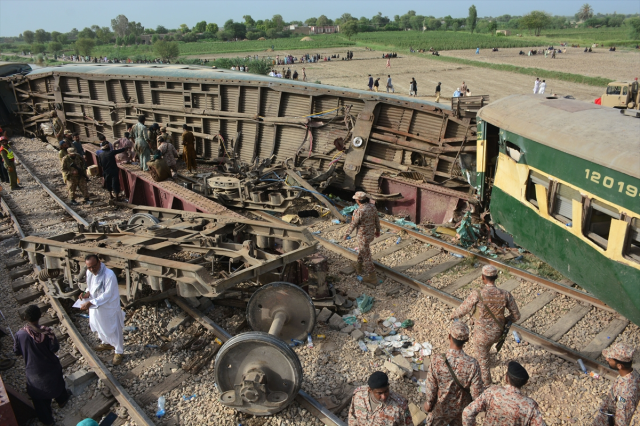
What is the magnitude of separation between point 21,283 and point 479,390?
7.34m

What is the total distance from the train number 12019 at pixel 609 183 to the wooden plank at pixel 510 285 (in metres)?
2.37

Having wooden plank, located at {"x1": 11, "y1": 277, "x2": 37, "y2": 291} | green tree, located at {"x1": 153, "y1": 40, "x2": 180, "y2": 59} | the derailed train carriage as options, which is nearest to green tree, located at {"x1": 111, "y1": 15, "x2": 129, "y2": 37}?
green tree, located at {"x1": 153, "y1": 40, "x2": 180, "y2": 59}

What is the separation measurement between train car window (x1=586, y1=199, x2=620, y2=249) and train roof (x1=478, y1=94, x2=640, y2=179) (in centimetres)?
54

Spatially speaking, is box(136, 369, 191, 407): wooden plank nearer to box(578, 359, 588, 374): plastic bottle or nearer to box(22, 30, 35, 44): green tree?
box(578, 359, 588, 374): plastic bottle

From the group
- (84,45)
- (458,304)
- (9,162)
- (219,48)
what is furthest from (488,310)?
(219,48)

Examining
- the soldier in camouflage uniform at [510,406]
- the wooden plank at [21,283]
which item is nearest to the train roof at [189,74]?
the wooden plank at [21,283]

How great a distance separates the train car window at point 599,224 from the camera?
5355 millimetres

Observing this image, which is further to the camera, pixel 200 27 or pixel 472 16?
pixel 200 27

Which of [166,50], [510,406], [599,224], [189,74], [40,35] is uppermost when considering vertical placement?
[40,35]

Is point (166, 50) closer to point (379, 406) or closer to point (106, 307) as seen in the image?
point (106, 307)

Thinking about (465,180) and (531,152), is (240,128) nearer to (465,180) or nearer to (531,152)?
(465,180)

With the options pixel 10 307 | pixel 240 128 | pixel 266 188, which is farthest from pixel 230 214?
pixel 240 128

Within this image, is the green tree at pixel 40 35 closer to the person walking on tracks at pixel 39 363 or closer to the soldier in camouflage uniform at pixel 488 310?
the person walking on tracks at pixel 39 363

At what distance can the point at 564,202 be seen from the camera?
19.8ft
